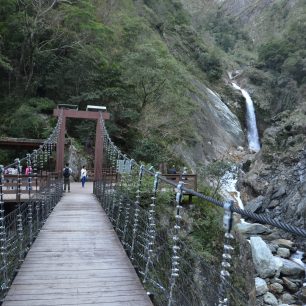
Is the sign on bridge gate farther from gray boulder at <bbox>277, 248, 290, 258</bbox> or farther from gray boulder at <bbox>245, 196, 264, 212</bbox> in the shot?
gray boulder at <bbox>245, 196, 264, 212</bbox>

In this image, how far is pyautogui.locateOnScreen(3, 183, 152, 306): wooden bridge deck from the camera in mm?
3430

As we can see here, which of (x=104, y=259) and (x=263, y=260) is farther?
(x=263, y=260)

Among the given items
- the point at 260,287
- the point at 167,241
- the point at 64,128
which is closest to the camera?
the point at 167,241

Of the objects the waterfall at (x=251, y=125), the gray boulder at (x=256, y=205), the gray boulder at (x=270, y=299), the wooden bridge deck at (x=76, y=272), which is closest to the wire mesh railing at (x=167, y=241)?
the wooden bridge deck at (x=76, y=272)

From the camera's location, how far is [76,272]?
13.5 feet

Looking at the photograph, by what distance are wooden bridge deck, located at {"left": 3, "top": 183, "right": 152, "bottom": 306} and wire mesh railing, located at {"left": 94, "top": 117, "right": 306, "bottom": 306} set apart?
0.17m

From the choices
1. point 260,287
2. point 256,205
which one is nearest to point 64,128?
point 260,287

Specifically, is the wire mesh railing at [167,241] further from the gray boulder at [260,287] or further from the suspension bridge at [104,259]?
the gray boulder at [260,287]

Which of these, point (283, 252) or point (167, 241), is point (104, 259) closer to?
point (167, 241)

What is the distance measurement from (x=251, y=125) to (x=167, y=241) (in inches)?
859

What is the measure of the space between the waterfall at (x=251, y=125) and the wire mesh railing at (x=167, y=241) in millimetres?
16724

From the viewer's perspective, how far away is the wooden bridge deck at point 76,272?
3.43 meters

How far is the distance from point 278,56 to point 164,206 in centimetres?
2603

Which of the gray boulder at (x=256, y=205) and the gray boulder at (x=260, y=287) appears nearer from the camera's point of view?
the gray boulder at (x=260, y=287)
